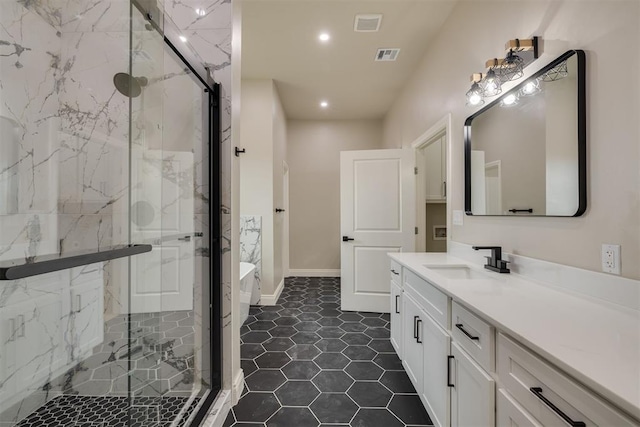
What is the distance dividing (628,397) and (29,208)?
7.78ft

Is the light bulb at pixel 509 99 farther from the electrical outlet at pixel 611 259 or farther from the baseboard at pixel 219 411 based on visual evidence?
the baseboard at pixel 219 411

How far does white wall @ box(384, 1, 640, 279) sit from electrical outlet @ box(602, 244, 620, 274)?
2 centimetres

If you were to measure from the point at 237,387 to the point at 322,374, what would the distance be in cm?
62

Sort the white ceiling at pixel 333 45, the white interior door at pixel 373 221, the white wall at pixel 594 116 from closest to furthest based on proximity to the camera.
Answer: the white wall at pixel 594 116 → the white ceiling at pixel 333 45 → the white interior door at pixel 373 221

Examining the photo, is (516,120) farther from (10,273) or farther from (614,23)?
(10,273)

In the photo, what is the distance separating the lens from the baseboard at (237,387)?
1706 millimetres

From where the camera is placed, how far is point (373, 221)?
132 inches

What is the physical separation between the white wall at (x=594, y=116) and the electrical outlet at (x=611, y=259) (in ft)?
0.07

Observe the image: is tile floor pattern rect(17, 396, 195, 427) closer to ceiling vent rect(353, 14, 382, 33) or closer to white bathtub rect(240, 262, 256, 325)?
white bathtub rect(240, 262, 256, 325)

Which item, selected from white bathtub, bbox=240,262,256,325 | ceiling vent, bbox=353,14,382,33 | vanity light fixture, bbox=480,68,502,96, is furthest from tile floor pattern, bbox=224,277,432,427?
ceiling vent, bbox=353,14,382,33

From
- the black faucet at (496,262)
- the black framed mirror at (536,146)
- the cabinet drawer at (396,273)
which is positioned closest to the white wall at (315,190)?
the cabinet drawer at (396,273)

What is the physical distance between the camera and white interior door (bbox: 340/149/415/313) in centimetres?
328

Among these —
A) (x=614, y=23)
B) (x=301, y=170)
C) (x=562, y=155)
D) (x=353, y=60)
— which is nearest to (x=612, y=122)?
(x=562, y=155)

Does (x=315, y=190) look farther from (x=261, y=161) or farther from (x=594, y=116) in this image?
(x=594, y=116)
